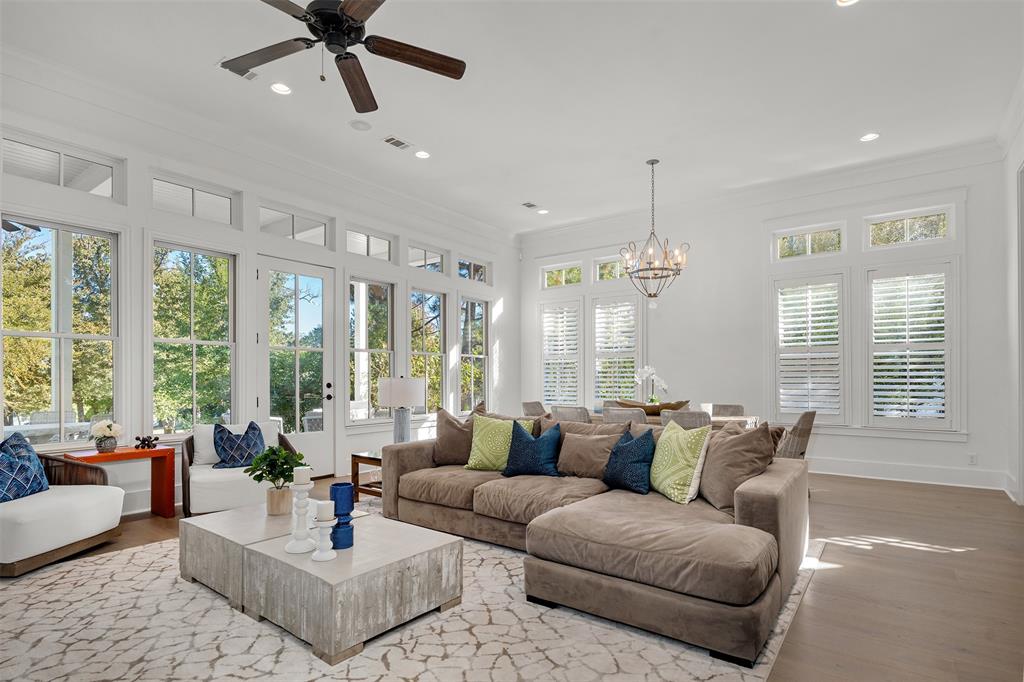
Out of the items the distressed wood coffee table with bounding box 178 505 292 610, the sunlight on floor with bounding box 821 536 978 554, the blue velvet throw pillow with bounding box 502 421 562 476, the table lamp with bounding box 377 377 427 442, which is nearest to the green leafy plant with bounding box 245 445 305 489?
the distressed wood coffee table with bounding box 178 505 292 610

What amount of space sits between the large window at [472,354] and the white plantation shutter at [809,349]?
157 inches

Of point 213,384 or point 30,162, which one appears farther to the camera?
point 213,384

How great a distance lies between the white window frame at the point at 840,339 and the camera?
6332 mm

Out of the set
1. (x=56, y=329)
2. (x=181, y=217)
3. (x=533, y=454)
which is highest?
(x=181, y=217)

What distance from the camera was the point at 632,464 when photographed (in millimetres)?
3537

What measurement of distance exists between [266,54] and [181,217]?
273 centimetres

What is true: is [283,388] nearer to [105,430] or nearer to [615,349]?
[105,430]

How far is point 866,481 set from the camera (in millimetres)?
5988

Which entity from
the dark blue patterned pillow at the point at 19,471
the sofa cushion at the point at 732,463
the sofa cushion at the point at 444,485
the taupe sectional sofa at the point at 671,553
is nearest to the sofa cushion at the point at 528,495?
the taupe sectional sofa at the point at 671,553

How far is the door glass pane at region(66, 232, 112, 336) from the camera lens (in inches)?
177

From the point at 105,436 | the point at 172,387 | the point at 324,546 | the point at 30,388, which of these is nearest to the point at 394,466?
the point at 324,546

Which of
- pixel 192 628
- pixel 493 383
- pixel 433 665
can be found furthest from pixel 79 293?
pixel 493 383

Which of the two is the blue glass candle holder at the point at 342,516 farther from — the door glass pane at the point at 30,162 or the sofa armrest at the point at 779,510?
the door glass pane at the point at 30,162

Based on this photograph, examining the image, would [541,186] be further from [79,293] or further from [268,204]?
[79,293]
